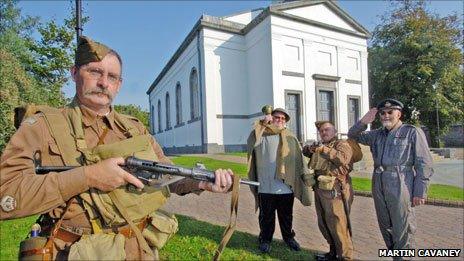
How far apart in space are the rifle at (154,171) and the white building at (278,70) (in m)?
20.1

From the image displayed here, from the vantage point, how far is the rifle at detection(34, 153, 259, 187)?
1.83 metres

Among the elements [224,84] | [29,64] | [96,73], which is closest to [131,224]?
[96,73]

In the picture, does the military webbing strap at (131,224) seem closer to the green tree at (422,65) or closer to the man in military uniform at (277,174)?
the man in military uniform at (277,174)

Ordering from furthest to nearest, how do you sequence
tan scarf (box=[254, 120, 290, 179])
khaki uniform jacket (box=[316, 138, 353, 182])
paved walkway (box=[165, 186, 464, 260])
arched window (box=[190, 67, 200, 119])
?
arched window (box=[190, 67, 200, 119]), paved walkway (box=[165, 186, 464, 260]), tan scarf (box=[254, 120, 290, 179]), khaki uniform jacket (box=[316, 138, 353, 182])

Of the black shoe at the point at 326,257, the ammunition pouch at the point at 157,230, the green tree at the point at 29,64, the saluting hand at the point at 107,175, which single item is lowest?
the black shoe at the point at 326,257

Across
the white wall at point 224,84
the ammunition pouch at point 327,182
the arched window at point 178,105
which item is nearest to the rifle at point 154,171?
the ammunition pouch at point 327,182

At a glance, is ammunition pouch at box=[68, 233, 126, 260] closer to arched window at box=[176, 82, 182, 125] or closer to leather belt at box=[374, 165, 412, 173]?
leather belt at box=[374, 165, 412, 173]

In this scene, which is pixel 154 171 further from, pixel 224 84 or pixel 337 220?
pixel 224 84

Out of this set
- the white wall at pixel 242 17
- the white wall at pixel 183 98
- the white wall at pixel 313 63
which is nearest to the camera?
the white wall at pixel 313 63

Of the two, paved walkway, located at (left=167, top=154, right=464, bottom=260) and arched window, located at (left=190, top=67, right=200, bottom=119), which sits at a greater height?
arched window, located at (left=190, top=67, right=200, bottom=119)

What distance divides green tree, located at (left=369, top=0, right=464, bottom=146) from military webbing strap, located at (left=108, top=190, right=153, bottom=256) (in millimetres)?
33189

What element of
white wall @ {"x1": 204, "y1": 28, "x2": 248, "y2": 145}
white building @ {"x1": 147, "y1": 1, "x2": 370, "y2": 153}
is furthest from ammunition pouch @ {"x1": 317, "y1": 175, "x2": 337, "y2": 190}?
white wall @ {"x1": 204, "y1": 28, "x2": 248, "y2": 145}

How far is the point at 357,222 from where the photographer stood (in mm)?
6883

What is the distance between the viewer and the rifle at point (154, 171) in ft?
6.02
